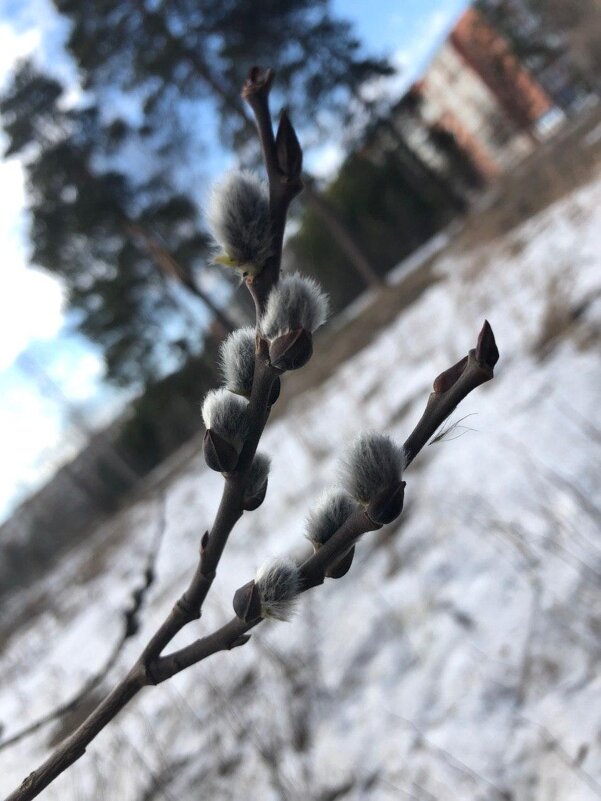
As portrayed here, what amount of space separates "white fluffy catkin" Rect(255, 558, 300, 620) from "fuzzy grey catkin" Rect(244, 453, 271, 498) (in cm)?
8

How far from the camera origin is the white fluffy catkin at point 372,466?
0.55 m

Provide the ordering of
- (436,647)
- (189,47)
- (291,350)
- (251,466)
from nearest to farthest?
(291,350), (251,466), (436,647), (189,47)

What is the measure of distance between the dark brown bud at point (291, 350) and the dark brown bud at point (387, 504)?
0.12m

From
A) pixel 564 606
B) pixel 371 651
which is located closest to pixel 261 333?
pixel 564 606

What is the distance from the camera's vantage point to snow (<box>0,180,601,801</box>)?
2.20m

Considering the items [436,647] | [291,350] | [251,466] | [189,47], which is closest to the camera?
[291,350]

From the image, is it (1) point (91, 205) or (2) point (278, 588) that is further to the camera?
(1) point (91, 205)

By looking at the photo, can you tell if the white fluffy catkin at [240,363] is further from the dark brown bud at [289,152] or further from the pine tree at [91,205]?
the pine tree at [91,205]

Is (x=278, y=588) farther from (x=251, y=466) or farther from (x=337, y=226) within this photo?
(x=337, y=226)

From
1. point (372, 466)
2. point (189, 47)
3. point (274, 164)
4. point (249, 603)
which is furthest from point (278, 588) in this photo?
point (189, 47)

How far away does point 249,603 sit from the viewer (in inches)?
23.4

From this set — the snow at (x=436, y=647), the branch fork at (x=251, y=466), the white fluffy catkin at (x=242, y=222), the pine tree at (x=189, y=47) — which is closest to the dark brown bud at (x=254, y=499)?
the branch fork at (x=251, y=466)

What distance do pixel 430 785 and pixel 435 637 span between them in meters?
0.70

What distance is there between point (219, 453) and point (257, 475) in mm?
97
